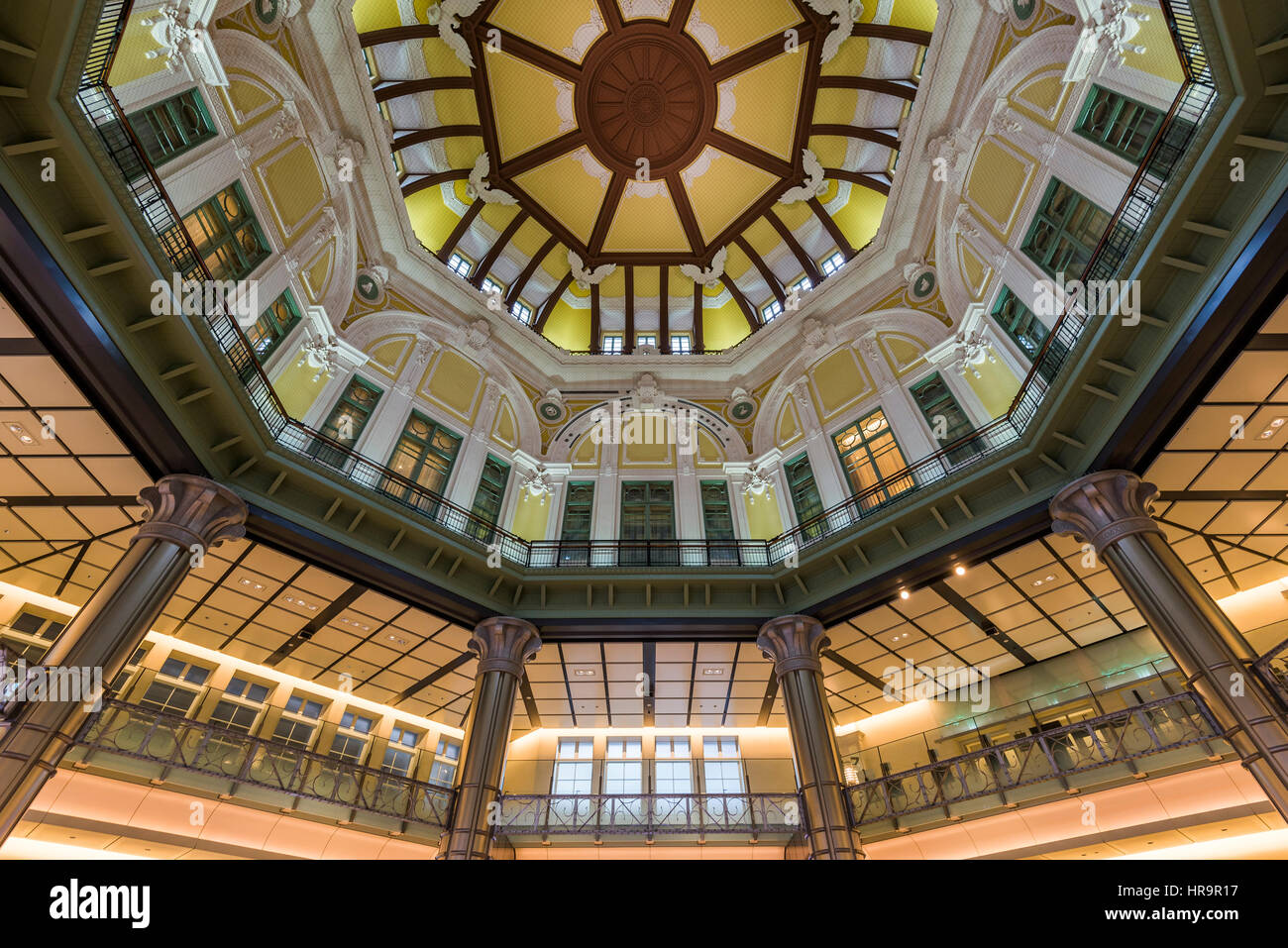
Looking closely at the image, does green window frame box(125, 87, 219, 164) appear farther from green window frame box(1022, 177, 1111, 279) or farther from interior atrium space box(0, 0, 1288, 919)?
green window frame box(1022, 177, 1111, 279)

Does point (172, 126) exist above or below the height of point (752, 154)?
below

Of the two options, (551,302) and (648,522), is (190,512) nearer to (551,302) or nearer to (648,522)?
(648,522)

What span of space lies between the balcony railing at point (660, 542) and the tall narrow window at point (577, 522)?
14cm

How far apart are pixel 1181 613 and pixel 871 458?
8596 millimetres

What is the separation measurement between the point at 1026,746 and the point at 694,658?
8.01 meters

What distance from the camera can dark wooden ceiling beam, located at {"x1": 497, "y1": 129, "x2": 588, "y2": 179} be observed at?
22.2 meters

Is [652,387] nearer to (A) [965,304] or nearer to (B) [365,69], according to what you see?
(A) [965,304]

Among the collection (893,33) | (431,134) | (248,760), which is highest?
(893,33)

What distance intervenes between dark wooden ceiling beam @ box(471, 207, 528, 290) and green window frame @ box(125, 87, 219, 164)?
906cm

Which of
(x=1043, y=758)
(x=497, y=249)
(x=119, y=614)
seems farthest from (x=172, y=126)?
(x=1043, y=758)

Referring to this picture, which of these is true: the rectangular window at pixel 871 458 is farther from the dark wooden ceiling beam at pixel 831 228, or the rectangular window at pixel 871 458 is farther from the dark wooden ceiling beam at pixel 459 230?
the dark wooden ceiling beam at pixel 459 230

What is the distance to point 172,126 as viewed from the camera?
12719 mm

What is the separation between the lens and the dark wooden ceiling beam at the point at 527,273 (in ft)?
76.3

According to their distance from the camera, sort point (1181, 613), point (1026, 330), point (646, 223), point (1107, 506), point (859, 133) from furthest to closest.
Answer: point (646, 223), point (859, 133), point (1026, 330), point (1107, 506), point (1181, 613)
